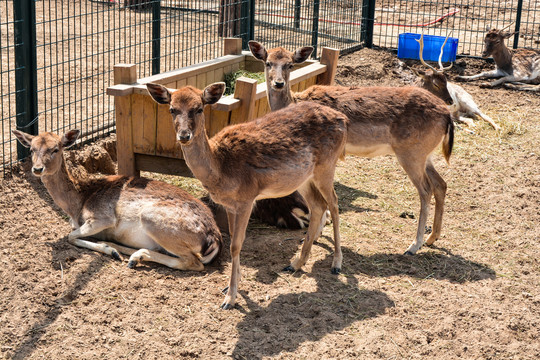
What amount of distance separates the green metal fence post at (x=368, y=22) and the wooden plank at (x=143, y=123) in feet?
28.1

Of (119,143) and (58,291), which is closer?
(58,291)

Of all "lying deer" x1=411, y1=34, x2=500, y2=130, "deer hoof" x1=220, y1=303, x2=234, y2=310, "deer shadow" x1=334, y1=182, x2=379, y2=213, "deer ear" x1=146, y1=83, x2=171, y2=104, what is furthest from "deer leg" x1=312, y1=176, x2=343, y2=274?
"lying deer" x1=411, y1=34, x2=500, y2=130

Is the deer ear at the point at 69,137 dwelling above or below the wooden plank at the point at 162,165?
above

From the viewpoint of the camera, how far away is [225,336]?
483cm

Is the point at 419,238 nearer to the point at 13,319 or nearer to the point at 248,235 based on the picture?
the point at 248,235

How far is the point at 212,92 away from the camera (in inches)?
201

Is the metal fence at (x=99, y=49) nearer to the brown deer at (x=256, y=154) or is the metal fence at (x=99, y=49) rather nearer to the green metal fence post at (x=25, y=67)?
the green metal fence post at (x=25, y=67)

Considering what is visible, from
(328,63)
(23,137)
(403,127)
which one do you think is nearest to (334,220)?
(403,127)

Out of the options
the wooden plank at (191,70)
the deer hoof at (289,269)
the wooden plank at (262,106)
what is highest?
the wooden plank at (191,70)

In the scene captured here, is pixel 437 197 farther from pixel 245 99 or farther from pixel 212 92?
pixel 212 92

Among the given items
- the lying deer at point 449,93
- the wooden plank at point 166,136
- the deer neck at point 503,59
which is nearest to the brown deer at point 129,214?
the wooden plank at point 166,136

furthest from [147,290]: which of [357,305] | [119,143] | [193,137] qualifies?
[119,143]

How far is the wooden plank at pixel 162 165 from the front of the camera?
6867mm

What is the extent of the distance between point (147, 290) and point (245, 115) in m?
2.01
